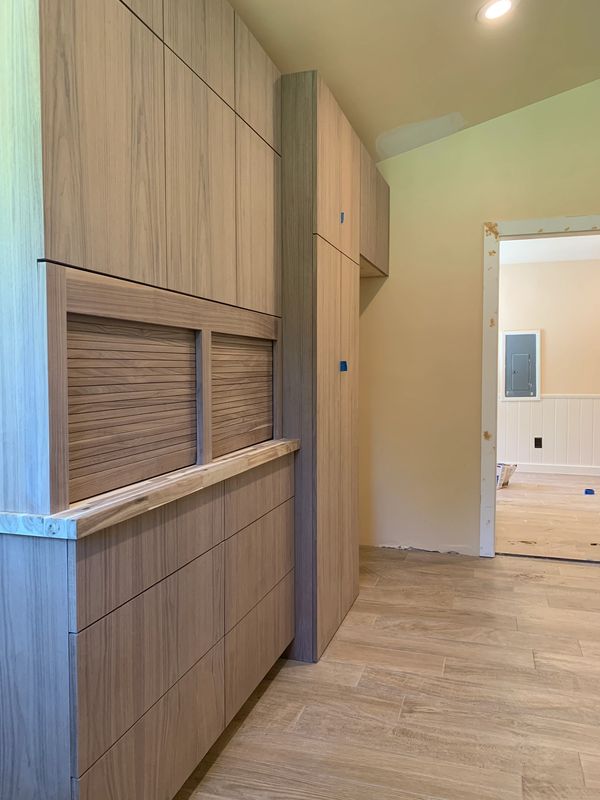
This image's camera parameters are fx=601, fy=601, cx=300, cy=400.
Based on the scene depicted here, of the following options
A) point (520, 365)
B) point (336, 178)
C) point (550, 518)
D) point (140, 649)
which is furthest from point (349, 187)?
point (520, 365)

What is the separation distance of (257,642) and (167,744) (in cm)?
60

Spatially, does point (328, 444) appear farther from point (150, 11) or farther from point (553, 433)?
point (553, 433)

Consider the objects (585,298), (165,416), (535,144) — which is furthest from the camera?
(585,298)

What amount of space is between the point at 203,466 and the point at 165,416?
22 cm

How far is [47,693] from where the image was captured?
3.87 feet

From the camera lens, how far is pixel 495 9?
250 centimetres

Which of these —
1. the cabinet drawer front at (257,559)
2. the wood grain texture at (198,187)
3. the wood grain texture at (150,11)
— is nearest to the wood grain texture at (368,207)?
the wood grain texture at (198,187)

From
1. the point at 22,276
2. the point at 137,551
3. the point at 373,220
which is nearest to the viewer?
the point at 22,276

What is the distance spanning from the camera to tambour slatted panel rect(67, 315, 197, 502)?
4.17ft

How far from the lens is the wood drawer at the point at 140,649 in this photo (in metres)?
1.20

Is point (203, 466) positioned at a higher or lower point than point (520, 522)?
higher

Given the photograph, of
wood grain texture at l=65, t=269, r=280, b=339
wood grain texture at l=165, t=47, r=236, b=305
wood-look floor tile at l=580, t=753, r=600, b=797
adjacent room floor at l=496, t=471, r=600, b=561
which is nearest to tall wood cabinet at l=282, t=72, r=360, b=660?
wood grain texture at l=65, t=269, r=280, b=339

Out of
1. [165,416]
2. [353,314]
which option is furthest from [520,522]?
[165,416]

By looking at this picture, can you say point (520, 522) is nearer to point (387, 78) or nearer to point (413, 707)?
point (413, 707)
